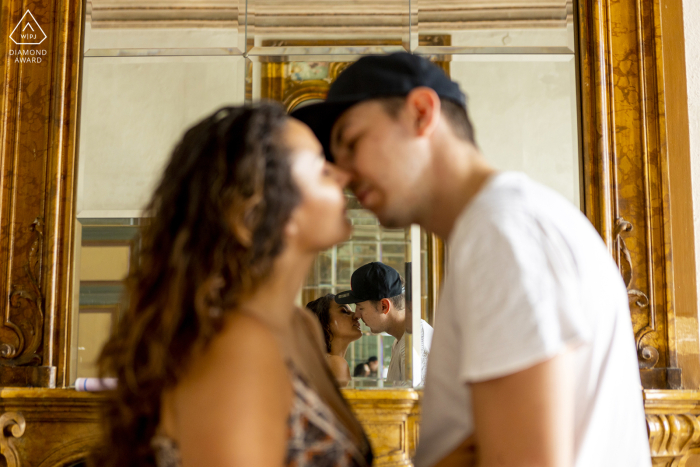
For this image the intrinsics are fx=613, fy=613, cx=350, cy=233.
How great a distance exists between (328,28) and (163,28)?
26.3 inches

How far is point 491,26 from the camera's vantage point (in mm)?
2471

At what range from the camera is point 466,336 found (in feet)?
2.76

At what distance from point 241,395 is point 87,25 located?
216 centimetres

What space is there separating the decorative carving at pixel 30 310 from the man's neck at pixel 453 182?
181 centimetres

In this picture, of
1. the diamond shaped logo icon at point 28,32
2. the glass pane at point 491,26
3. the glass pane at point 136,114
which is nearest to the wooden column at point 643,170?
the glass pane at point 491,26

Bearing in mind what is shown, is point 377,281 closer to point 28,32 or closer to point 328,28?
point 328,28

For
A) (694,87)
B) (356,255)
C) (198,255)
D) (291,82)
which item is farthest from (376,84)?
(694,87)

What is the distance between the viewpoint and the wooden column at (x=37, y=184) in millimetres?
2314

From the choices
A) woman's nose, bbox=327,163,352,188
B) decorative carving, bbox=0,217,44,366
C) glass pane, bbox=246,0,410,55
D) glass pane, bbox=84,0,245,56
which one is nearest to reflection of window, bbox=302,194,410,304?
glass pane, bbox=246,0,410,55

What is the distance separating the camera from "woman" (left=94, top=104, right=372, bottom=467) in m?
0.82

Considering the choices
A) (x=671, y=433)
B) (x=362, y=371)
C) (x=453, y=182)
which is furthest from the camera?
(x=362, y=371)

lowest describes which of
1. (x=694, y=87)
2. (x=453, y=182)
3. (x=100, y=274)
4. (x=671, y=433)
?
(x=671, y=433)

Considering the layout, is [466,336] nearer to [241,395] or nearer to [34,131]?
[241,395]

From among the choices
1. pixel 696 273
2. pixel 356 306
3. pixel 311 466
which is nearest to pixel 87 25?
pixel 356 306
